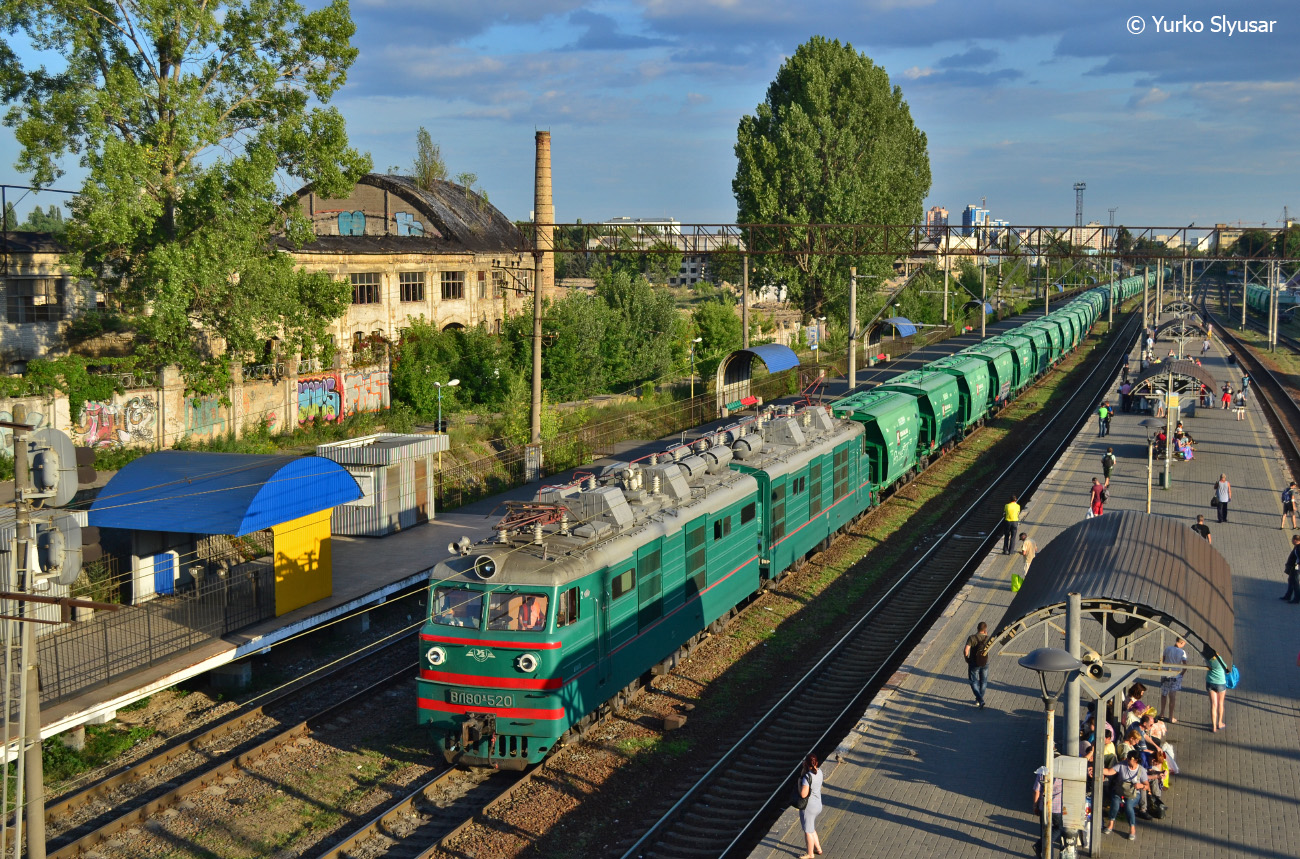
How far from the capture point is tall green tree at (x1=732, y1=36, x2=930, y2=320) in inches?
2056

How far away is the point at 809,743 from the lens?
55.2ft

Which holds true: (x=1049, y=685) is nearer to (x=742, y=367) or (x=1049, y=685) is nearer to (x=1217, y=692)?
(x=1217, y=692)

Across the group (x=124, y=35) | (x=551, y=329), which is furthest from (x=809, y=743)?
(x=551, y=329)

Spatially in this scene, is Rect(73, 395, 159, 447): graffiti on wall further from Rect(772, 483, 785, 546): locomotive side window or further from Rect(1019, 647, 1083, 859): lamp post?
Rect(1019, 647, 1083, 859): lamp post

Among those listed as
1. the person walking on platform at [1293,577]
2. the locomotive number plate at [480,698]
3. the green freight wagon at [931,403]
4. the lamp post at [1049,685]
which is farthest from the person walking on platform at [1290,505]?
the locomotive number plate at [480,698]

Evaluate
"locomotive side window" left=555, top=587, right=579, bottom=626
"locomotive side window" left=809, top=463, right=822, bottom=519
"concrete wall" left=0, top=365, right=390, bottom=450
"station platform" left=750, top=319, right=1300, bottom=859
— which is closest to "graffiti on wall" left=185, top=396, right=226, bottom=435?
"concrete wall" left=0, top=365, right=390, bottom=450

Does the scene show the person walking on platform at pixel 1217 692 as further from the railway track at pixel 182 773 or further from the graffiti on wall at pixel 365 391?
the graffiti on wall at pixel 365 391

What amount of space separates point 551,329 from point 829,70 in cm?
2175

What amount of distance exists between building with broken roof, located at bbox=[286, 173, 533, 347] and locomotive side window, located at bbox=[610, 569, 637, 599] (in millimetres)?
25031

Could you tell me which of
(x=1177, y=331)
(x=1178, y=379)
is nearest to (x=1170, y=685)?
(x=1178, y=379)

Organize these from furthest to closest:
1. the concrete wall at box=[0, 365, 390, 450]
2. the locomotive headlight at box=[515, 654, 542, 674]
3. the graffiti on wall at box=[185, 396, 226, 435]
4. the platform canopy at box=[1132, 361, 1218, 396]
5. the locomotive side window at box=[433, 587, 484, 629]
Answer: the platform canopy at box=[1132, 361, 1218, 396]
the graffiti on wall at box=[185, 396, 226, 435]
the concrete wall at box=[0, 365, 390, 450]
the locomotive side window at box=[433, 587, 484, 629]
the locomotive headlight at box=[515, 654, 542, 674]

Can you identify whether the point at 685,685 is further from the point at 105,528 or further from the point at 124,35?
the point at 124,35

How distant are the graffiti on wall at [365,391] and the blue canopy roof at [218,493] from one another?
52.2 ft

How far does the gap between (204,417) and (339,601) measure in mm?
14187
